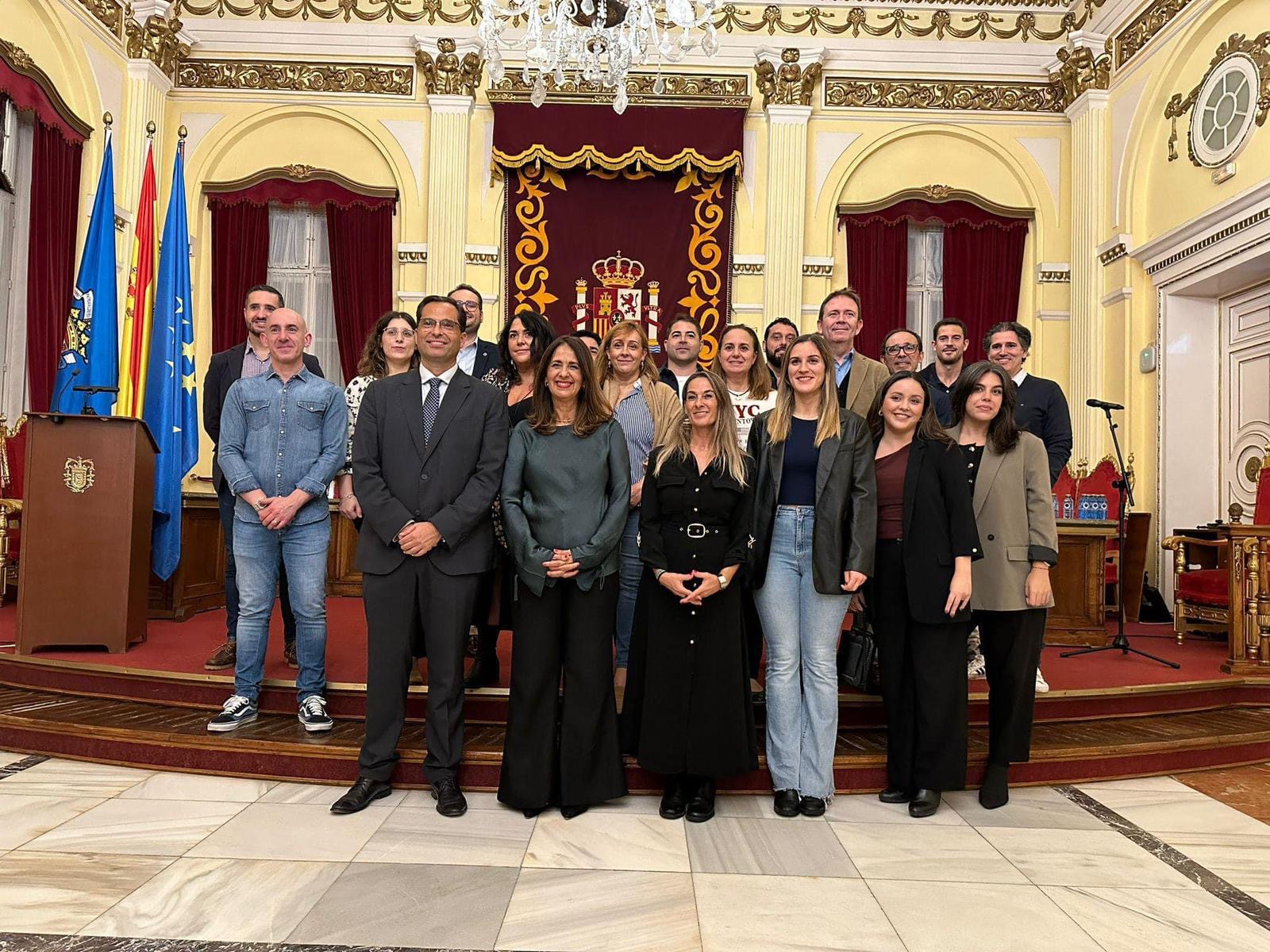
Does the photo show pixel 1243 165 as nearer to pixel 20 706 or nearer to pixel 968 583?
pixel 968 583

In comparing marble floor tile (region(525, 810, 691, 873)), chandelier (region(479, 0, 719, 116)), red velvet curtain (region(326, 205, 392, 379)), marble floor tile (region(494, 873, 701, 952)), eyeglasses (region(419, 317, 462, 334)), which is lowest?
marble floor tile (region(525, 810, 691, 873))

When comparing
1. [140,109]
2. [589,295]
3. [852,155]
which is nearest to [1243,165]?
[852,155]

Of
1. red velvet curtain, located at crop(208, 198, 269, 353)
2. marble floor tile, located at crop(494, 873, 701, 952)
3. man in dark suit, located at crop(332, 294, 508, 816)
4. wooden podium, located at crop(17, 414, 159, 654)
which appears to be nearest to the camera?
marble floor tile, located at crop(494, 873, 701, 952)

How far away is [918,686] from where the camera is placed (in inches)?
109

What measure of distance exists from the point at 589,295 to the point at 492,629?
15.2 feet

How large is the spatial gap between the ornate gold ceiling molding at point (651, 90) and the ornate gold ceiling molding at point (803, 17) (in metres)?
0.46

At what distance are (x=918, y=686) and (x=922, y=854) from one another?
514 mm

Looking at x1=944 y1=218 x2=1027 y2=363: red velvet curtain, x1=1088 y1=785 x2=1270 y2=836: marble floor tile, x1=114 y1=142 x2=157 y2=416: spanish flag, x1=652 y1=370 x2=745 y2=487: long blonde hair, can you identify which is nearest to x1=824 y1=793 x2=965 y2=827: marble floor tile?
x1=1088 y1=785 x2=1270 y2=836: marble floor tile

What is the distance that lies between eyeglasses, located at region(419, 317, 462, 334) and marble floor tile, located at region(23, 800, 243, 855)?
1560 millimetres

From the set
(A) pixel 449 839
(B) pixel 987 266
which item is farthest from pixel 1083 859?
(B) pixel 987 266

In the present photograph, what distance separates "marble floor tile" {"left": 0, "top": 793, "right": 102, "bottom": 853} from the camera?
7.91ft

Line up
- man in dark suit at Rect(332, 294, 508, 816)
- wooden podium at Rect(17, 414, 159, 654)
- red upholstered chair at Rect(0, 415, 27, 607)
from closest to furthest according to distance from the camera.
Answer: man in dark suit at Rect(332, 294, 508, 816) < wooden podium at Rect(17, 414, 159, 654) < red upholstered chair at Rect(0, 415, 27, 607)

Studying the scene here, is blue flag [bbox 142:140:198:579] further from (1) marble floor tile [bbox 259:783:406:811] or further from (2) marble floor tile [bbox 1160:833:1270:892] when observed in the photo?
(2) marble floor tile [bbox 1160:833:1270:892]

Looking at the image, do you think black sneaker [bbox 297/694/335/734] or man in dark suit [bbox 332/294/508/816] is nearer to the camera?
man in dark suit [bbox 332/294/508/816]
